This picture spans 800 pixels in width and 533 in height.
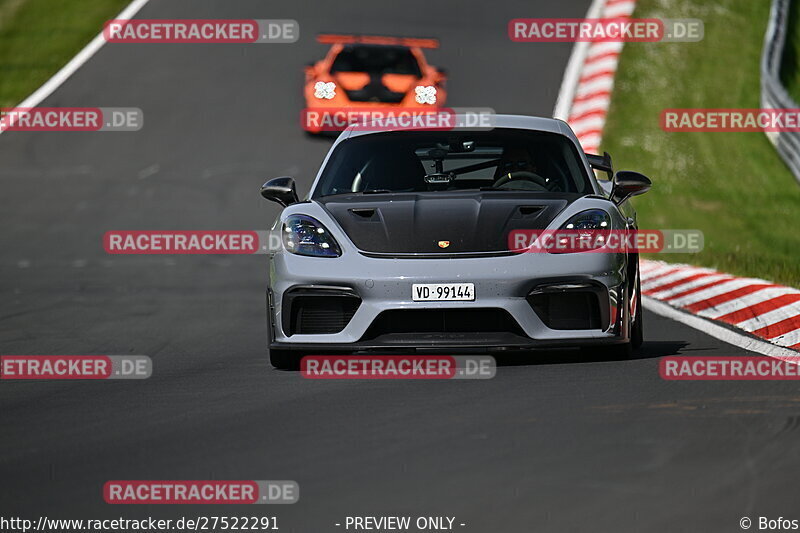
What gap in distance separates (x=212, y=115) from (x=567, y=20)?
8.09 m

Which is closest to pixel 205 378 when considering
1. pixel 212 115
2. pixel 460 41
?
pixel 212 115

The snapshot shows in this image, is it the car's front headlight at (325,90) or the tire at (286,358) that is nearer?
the tire at (286,358)

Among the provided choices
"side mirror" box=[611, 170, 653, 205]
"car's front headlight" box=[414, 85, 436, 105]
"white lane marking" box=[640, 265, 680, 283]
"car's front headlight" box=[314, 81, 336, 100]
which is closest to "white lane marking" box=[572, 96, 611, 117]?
"car's front headlight" box=[414, 85, 436, 105]

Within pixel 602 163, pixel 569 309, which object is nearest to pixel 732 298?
pixel 602 163

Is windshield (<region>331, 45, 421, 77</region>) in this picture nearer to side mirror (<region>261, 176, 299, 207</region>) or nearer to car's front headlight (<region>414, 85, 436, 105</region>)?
car's front headlight (<region>414, 85, 436, 105</region>)

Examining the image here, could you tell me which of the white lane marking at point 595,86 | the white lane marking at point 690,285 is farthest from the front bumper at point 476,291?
the white lane marking at point 595,86

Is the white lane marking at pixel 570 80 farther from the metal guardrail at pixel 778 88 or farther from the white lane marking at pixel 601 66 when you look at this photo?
the metal guardrail at pixel 778 88

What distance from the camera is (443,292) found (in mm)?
7762

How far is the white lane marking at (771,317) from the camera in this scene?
9812 millimetres

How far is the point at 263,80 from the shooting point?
2459cm

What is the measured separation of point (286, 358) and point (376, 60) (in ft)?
43.9

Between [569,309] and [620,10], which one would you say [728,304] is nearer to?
[569,309]

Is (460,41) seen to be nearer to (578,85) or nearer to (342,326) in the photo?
(578,85)

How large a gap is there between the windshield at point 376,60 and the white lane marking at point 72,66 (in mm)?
5021
